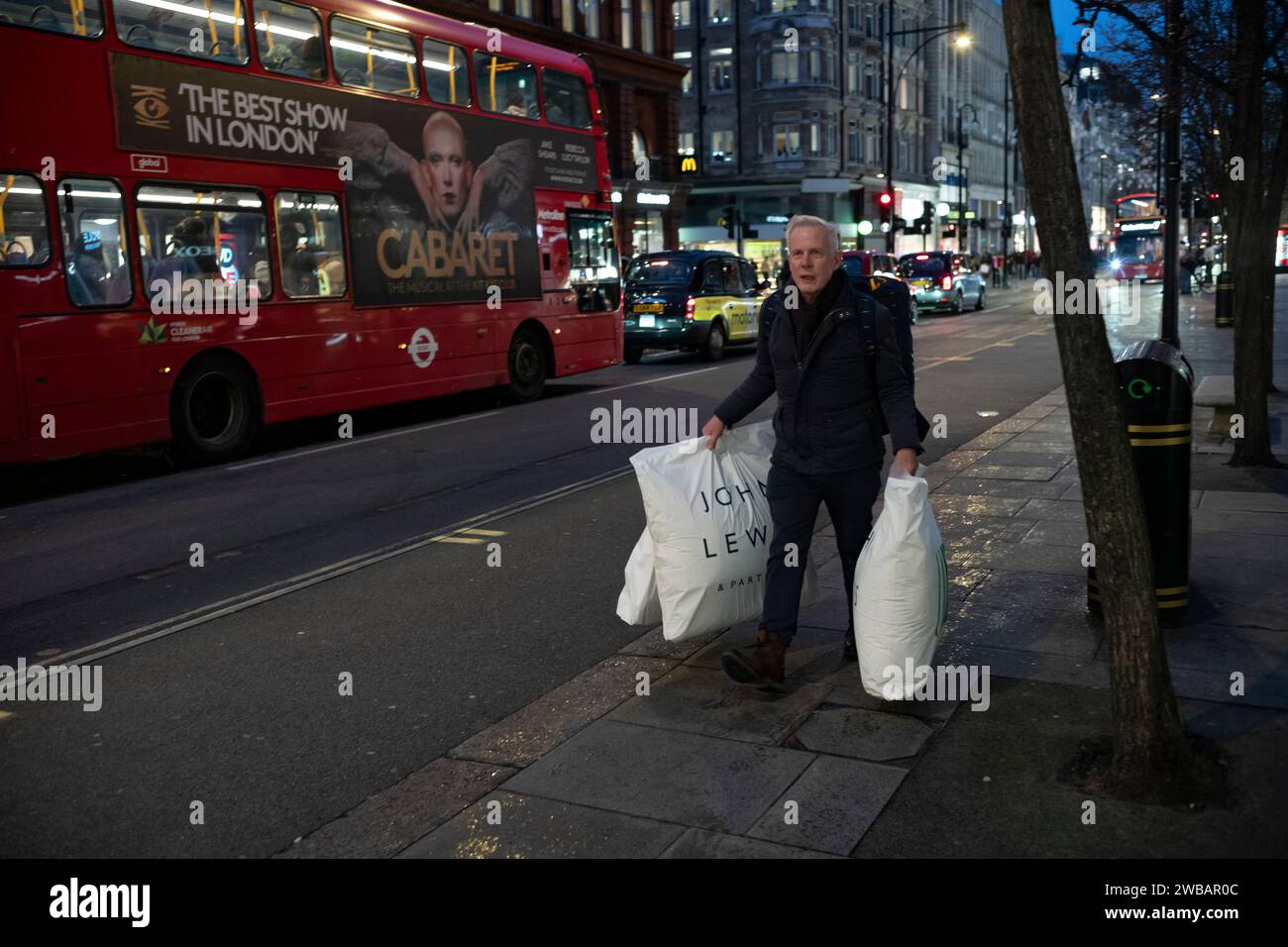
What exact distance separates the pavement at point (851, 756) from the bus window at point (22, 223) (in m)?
7.06

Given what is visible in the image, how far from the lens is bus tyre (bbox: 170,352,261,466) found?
11602 mm

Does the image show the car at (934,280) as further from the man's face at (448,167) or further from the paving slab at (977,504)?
the paving slab at (977,504)

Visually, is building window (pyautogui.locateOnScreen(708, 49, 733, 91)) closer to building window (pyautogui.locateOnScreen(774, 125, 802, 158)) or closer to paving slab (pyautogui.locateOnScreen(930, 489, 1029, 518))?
building window (pyautogui.locateOnScreen(774, 125, 802, 158))

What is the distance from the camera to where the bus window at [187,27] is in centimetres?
1101

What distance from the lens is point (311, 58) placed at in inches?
516

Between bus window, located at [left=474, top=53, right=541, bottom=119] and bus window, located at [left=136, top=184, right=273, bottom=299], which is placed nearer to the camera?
bus window, located at [left=136, top=184, right=273, bottom=299]

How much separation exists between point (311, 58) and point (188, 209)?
8.33 feet

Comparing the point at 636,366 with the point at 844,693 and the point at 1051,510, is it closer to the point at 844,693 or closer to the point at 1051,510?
the point at 1051,510

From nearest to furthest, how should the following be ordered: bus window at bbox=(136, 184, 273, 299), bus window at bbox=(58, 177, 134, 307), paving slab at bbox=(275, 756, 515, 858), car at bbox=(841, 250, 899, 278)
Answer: paving slab at bbox=(275, 756, 515, 858), bus window at bbox=(58, 177, 134, 307), bus window at bbox=(136, 184, 273, 299), car at bbox=(841, 250, 899, 278)

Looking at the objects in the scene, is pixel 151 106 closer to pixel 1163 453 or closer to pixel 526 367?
pixel 526 367

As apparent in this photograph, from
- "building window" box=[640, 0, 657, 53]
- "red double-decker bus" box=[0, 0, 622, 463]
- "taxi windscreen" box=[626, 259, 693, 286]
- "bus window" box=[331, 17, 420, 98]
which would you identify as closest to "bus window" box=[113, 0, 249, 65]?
"red double-decker bus" box=[0, 0, 622, 463]

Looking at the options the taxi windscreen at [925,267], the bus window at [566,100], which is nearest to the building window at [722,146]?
the taxi windscreen at [925,267]

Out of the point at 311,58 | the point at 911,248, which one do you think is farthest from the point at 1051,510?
the point at 911,248

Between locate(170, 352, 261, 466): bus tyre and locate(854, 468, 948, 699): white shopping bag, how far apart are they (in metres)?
8.67
